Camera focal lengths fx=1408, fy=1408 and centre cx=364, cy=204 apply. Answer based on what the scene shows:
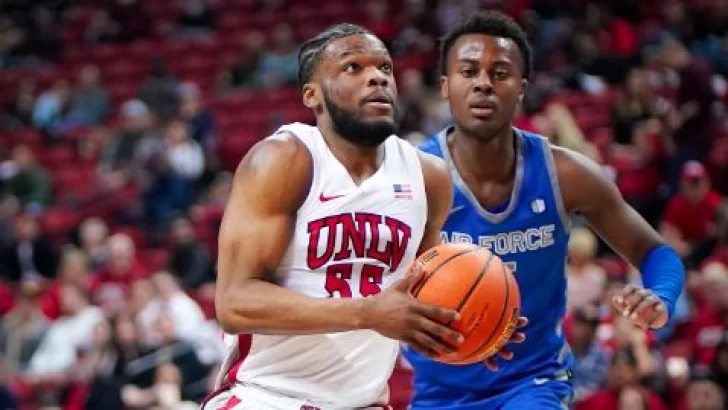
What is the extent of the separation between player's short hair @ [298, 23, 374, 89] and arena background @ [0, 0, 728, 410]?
368 centimetres

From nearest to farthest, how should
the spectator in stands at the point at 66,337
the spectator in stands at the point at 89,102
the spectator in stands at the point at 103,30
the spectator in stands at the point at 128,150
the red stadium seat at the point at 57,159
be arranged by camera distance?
the spectator in stands at the point at 66,337
the spectator in stands at the point at 128,150
the red stadium seat at the point at 57,159
the spectator in stands at the point at 89,102
the spectator in stands at the point at 103,30

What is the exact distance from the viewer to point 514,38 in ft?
18.2

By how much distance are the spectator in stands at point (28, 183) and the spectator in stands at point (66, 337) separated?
380 centimetres

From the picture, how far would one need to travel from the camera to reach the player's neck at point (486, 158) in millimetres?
5547

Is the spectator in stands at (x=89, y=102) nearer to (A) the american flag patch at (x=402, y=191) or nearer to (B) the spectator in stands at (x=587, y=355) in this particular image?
(B) the spectator in stands at (x=587, y=355)

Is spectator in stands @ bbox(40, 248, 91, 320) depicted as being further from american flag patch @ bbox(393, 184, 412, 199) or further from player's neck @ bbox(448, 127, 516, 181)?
american flag patch @ bbox(393, 184, 412, 199)

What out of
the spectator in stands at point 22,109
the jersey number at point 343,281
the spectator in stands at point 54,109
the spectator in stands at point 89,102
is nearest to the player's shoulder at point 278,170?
the jersey number at point 343,281

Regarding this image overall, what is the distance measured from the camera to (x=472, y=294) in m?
4.14

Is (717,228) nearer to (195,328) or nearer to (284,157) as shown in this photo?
Result: (195,328)

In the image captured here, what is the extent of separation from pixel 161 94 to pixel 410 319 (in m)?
13.5

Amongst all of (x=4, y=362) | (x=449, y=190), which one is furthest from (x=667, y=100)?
(x=449, y=190)

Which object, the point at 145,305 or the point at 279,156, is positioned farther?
the point at 145,305

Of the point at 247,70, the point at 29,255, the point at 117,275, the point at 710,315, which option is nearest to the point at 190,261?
the point at 117,275

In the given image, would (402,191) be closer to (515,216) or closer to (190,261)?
(515,216)
